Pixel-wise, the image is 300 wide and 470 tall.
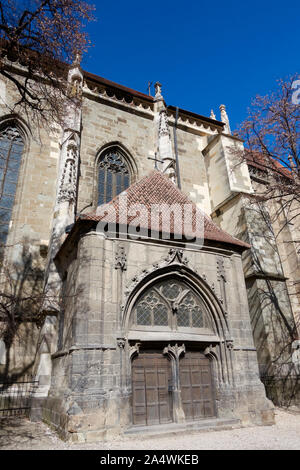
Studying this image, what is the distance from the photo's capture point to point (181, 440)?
17.8ft

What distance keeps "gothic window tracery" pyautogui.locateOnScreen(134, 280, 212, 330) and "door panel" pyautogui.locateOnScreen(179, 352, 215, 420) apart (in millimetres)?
751

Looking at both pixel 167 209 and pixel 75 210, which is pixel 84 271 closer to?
pixel 167 209

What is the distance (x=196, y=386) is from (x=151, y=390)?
1099 mm

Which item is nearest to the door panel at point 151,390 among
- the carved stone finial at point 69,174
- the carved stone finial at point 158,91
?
the carved stone finial at point 69,174

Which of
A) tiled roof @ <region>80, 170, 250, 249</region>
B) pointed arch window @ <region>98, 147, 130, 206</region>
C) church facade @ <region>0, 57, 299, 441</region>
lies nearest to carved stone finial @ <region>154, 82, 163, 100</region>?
pointed arch window @ <region>98, 147, 130, 206</region>

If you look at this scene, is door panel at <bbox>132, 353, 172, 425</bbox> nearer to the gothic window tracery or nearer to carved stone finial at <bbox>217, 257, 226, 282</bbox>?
the gothic window tracery

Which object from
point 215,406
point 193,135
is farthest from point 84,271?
point 193,135

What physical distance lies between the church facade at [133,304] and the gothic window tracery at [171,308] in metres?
0.02

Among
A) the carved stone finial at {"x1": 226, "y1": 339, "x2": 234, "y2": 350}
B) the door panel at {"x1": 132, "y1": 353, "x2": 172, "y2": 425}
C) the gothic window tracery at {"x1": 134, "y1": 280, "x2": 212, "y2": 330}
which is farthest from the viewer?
the carved stone finial at {"x1": 226, "y1": 339, "x2": 234, "y2": 350}

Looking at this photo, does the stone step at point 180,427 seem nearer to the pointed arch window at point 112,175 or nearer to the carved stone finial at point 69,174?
the carved stone finial at point 69,174

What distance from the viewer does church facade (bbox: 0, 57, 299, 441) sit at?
19.6 ft

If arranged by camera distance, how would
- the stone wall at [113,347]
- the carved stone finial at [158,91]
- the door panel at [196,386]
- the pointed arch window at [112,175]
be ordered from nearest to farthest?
the stone wall at [113,347], the door panel at [196,386], the pointed arch window at [112,175], the carved stone finial at [158,91]

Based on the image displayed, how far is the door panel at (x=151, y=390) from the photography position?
6.07 m

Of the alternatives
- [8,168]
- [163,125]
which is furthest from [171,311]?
[163,125]
